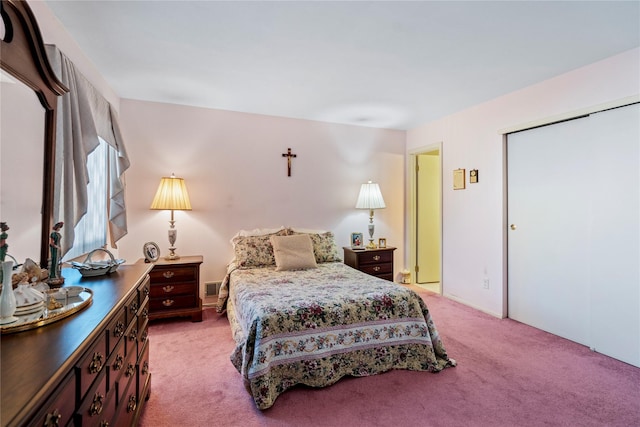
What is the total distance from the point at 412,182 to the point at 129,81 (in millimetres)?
3696

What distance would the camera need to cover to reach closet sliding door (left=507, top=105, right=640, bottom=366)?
2.32m

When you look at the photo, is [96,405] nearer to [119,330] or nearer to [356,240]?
[119,330]

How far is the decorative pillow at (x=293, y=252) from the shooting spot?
320 cm

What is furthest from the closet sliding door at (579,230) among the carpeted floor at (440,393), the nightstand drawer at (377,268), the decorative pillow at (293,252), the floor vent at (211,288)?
the floor vent at (211,288)

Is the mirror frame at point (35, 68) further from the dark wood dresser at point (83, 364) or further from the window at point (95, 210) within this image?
the window at point (95, 210)

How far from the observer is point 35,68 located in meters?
1.26

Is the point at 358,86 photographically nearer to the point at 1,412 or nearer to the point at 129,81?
the point at 129,81

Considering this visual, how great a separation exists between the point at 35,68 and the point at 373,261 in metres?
3.44

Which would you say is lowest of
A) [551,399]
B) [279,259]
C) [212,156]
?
[551,399]

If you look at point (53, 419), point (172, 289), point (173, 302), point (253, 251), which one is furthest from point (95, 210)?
point (53, 419)

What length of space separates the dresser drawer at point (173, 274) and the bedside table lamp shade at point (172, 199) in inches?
8.3

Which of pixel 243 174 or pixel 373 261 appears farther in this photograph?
pixel 373 261

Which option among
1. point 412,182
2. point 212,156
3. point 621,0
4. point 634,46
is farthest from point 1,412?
point 412,182

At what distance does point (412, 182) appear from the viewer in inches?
179
